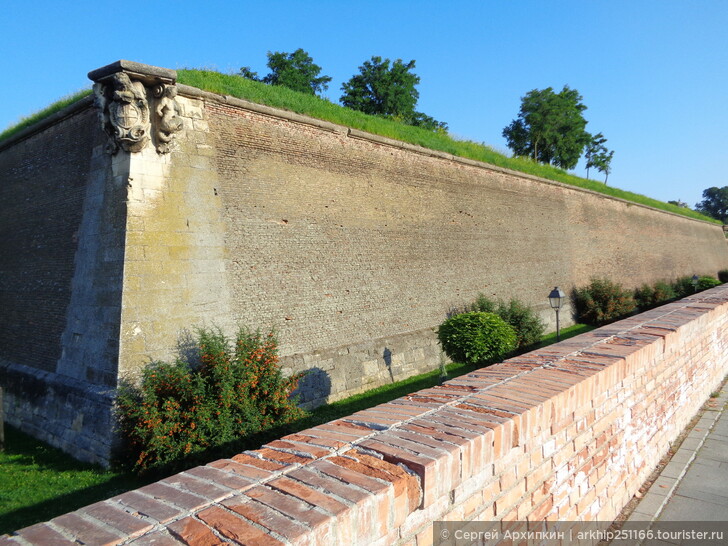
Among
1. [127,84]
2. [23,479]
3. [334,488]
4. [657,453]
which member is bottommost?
[23,479]

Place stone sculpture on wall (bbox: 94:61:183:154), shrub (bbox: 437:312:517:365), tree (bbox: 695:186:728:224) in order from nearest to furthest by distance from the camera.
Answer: stone sculpture on wall (bbox: 94:61:183:154)
shrub (bbox: 437:312:517:365)
tree (bbox: 695:186:728:224)

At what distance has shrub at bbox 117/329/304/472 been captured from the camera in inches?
227

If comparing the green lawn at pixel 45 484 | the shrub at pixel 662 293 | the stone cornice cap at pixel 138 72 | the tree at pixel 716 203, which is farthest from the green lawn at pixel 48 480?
the tree at pixel 716 203

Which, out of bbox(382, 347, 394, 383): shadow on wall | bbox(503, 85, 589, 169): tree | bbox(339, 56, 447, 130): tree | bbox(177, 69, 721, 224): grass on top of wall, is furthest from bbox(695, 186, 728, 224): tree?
bbox(382, 347, 394, 383): shadow on wall

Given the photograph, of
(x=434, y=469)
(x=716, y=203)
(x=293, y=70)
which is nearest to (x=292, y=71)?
(x=293, y=70)

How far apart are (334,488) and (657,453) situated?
4059mm

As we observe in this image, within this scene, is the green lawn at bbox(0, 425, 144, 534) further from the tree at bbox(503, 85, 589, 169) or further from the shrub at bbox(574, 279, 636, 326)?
the tree at bbox(503, 85, 589, 169)

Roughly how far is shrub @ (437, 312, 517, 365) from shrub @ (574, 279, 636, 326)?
9.40 meters

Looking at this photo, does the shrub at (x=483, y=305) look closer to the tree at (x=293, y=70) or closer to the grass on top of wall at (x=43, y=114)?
the grass on top of wall at (x=43, y=114)

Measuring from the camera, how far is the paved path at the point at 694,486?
143 inches

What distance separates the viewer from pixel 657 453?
446cm

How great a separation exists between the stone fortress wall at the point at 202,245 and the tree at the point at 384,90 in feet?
69.9

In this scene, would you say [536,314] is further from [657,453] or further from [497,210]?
[657,453]

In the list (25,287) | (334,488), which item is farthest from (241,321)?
(334,488)
